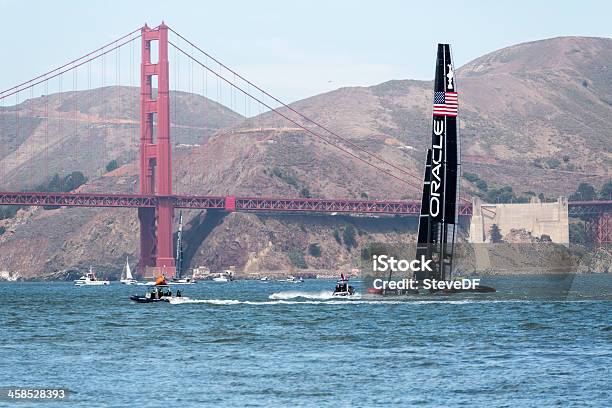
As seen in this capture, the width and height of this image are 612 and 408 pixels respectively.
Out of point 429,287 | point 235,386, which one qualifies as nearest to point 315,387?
point 235,386

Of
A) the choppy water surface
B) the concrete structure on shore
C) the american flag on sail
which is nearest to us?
the choppy water surface

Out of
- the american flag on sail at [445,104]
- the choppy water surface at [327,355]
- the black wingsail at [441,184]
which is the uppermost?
the american flag on sail at [445,104]

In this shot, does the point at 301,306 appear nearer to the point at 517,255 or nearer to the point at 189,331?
the point at 189,331

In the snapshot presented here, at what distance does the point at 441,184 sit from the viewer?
5900cm

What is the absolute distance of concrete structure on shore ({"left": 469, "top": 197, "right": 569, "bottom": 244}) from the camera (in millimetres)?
172375

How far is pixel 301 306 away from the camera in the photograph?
2611 inches

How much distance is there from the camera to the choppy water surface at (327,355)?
30.3m

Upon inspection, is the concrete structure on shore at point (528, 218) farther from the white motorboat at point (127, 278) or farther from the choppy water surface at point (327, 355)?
the choppy water surface at point (327, 355)

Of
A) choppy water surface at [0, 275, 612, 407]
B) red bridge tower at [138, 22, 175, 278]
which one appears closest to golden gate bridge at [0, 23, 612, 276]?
red bridge tower at [138, 22, 175, 278]

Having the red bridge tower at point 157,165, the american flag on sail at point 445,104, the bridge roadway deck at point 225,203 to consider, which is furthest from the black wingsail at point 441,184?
the red bridge tower at point 157,165

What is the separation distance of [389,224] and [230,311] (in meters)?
122

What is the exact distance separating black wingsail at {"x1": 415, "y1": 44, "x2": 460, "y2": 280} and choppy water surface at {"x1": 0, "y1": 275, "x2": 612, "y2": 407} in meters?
2.09

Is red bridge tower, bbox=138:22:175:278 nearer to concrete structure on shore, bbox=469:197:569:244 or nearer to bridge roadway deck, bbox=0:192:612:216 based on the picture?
bridge roadway deck, bbox=0:192:612:216

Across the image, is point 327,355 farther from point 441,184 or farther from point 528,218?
point 528,218
